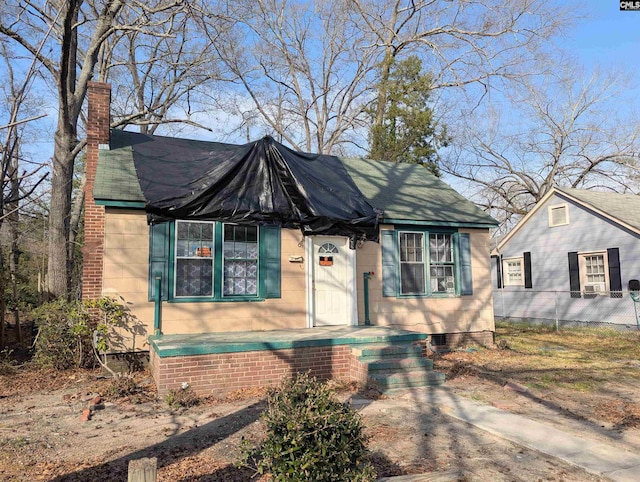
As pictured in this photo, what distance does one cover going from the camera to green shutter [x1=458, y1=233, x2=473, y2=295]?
36.7 ft

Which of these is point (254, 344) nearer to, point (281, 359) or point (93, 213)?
point (281, 359)

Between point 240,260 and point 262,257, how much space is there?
448mm

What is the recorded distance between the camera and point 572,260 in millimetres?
17297

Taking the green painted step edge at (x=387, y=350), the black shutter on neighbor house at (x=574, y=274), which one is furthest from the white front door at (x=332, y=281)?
the black shutter on neighbor house at (x=574, y=274)

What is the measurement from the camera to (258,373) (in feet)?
23.5

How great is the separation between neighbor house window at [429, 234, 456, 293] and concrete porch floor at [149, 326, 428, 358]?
2681 mm

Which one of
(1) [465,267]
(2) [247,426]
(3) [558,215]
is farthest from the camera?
(3) [558,215]

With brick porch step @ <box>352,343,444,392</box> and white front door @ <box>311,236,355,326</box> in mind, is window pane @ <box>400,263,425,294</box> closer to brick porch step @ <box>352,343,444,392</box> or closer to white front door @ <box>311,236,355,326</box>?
white front door @ <box>311,236,355,326</box>

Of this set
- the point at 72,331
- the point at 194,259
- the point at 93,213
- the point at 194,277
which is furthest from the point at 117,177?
the point at 72,331

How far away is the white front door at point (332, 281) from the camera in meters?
9.77

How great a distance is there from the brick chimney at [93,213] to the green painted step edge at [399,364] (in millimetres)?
5093

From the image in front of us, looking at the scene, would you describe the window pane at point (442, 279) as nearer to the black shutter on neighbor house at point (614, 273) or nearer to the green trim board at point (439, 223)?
the green trim board at point (439, 223)

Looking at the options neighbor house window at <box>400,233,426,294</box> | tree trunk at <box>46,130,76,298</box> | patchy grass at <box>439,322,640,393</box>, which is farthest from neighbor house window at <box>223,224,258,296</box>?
tree trunk at <box>46,130,76,298</box>

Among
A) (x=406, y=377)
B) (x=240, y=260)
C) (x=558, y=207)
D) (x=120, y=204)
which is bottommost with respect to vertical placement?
(x=406, y=377)
